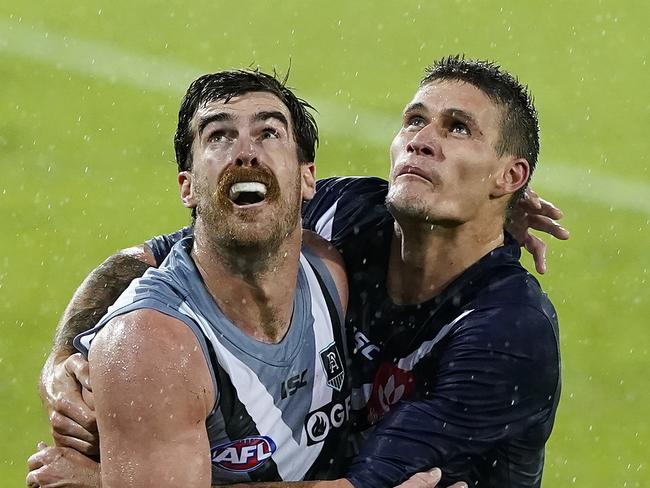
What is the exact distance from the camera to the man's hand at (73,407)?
4.69 meters

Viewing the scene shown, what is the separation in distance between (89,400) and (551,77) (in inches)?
303

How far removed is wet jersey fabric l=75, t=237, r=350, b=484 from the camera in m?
4.62

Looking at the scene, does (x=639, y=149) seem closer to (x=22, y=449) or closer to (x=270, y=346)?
(x=22, y=449)

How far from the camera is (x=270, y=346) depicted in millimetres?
4820

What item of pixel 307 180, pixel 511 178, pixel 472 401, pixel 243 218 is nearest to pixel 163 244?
pixel 307 180

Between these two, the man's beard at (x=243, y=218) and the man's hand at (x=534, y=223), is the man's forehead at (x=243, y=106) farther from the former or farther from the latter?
the man's hand at (x=534, y=223)

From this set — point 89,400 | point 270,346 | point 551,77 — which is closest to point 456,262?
point 270,346

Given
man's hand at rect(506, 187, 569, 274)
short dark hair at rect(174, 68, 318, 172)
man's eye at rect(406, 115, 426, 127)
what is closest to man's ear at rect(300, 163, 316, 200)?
short dark hair at rect(174, 68, 318, 172)

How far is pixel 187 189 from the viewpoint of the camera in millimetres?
5027

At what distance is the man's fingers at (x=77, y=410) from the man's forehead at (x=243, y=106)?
1.14 metres

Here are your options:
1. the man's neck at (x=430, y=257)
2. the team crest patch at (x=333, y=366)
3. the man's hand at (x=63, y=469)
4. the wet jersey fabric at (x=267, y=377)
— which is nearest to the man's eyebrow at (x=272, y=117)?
the wet jersey fabric at (x=267, y=377)

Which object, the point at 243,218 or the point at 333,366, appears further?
the point at 333,366

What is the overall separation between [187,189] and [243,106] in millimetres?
396

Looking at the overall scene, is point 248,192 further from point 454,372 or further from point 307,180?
point 454,372
